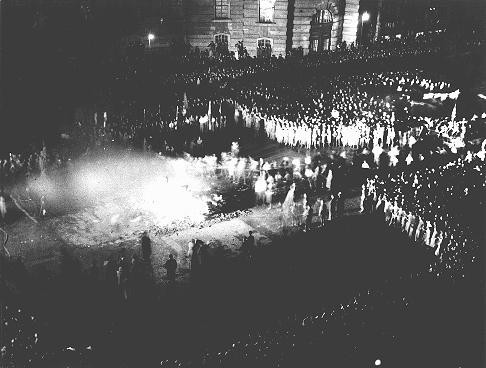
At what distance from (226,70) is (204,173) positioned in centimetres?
1392

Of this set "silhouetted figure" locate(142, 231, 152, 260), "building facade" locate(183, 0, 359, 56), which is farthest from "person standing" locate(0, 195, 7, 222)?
"building facade" locate(183, 0, 359, 56)

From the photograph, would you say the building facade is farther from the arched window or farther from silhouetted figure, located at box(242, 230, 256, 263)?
silhouetted figure, located at box(242, 230, 256, 263)

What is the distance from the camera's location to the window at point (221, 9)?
127 feet

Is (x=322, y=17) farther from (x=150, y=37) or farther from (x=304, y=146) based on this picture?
(x=304, y=146)

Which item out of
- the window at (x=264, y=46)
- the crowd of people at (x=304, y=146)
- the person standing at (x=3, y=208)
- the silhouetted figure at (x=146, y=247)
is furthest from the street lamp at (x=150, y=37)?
the silhouetted figure at (x=146, y=247)

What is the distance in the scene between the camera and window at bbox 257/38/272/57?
40094 mm

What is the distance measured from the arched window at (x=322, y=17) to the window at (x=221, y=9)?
7.53 m

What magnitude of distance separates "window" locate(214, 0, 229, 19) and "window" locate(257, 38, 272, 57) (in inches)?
140

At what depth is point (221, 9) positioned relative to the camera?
3884cm

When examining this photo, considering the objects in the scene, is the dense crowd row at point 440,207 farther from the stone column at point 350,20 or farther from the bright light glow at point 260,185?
the stone column at point 350,20

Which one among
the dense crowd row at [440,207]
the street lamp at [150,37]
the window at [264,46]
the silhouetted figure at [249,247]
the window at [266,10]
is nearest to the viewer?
the dense crowd row at [440,207]

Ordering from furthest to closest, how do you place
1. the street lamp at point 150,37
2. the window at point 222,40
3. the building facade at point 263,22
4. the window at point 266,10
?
1. the window at point 266,10
2. the window at point 222,40
3. the building facade at point 263,22
4. the street lamp at point 150,37

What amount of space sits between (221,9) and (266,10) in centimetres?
387

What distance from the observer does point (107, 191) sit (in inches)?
678
